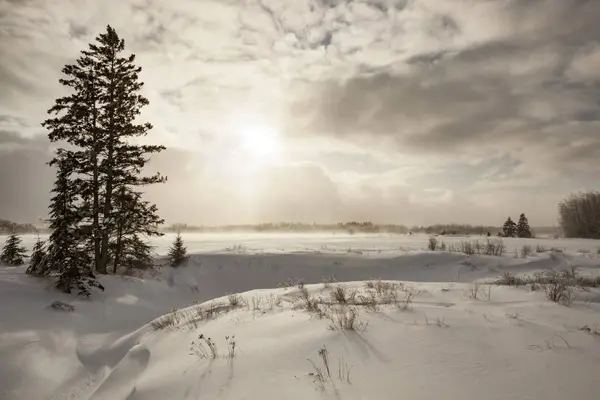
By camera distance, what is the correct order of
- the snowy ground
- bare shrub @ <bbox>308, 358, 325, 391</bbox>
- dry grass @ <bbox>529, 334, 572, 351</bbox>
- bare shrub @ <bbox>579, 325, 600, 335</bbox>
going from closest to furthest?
the snowy ground → bare shrub @ <bbox>308, 358, 325, 391</bbox> → dry grass @ <bbox>529, 334, 572, 351</bbox> → bare shrub @ <bbox>579, 325, 600, 335</bbox>

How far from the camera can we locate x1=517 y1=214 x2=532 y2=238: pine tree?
146 ft

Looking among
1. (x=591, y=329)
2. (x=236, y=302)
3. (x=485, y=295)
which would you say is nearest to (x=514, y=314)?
(x=591, y=329)

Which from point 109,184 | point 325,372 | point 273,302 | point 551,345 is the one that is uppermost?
point 109,184

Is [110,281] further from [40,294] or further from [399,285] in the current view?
[399,285]

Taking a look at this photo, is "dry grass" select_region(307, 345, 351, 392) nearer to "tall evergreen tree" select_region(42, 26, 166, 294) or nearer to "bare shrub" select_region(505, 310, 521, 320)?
"bare shrub" select_region(505, 310, 521, 320)

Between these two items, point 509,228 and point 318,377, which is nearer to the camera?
point 318,377

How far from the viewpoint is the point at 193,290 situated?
16500mm

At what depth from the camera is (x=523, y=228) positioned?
44.9 metres

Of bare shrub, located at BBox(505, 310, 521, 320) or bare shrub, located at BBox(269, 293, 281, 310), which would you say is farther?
bare shrub, located at BBox(269, 293, 281, 310)

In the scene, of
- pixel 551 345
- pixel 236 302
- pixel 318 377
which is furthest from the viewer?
pixel 236 302

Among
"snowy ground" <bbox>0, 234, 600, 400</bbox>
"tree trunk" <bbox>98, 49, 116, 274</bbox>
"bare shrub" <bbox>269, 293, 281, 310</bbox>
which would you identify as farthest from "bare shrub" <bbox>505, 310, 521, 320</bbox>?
"tree trunk" <bbox>98, 49, 116, 274</bbox>

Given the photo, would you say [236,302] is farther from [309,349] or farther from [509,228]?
[509,228]

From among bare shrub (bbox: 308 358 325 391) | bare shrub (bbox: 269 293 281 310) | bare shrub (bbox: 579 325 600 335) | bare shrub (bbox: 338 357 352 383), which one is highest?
bare shrub (bbox: 579 325 600 335)

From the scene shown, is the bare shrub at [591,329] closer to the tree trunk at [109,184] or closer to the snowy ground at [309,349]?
the snowy ground at [309,349]
